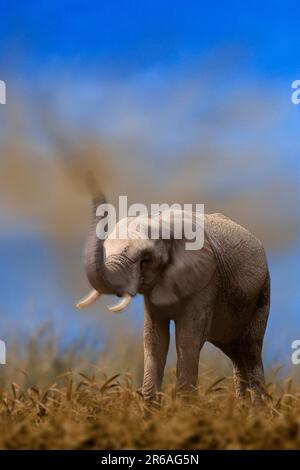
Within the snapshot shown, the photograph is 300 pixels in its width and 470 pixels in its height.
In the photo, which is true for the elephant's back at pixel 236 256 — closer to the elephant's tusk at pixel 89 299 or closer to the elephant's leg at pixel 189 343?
the elephant's leg at pixel 189 343

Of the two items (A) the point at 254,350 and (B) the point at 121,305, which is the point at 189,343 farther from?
(A) the point at 254,350

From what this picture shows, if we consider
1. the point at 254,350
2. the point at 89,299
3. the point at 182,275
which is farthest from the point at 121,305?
the point at 254,350

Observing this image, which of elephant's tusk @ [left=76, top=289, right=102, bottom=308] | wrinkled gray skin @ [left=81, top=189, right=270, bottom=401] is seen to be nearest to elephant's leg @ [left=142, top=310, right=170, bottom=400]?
wrinkled gray skin @ [left=81, top=189, right=270, bottom=401]

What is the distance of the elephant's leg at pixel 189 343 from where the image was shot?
4.54 m

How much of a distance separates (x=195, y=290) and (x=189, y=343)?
29cm

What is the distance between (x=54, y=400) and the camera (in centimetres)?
454

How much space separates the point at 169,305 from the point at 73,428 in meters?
1.22

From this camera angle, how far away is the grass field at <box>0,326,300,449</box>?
3484 mm

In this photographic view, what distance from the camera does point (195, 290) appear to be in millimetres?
4656

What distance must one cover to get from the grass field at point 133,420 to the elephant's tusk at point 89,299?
1.40ft

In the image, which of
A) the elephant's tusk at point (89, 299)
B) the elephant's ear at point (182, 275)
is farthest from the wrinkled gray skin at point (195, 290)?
the elephant's tusk at point (89, 299)

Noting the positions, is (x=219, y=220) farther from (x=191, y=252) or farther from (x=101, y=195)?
(x=101, y=195)

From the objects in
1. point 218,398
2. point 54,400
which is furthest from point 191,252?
point 54,400

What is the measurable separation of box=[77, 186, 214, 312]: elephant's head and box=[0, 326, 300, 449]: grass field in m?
0.50
